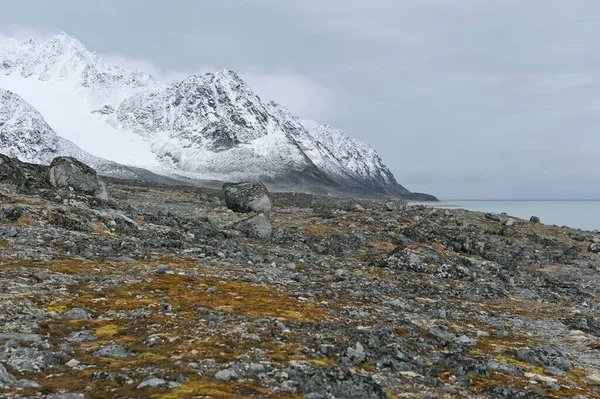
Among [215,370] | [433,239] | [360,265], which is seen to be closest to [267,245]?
[360,265]

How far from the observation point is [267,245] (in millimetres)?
30422

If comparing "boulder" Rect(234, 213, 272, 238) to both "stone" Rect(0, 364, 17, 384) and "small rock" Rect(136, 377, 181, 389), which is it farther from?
"stone" Rect(0, 364, 17, 384)

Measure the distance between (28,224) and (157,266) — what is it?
886 cm

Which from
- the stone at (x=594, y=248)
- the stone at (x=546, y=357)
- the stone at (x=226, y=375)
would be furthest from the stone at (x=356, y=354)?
the stone at (x=594, y=248)

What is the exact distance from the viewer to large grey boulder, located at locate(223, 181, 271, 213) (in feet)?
151

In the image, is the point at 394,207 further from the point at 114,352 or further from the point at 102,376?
the point at 102,376

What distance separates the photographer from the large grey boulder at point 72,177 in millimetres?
37500

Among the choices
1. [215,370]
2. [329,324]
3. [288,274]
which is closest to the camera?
[215,370]

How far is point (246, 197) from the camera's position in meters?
46.2

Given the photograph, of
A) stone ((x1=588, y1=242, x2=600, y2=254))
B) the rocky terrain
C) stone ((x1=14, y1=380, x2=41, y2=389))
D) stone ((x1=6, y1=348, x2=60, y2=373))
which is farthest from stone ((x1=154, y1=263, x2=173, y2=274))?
stone ((x1=588, y1=242, x2=600, y2=254))

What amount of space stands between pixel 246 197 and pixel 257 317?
33398mm

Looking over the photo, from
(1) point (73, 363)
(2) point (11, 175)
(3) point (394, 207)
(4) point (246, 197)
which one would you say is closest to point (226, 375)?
(1) point (73, 363)

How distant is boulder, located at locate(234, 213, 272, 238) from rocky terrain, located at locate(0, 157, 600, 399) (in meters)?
1.76

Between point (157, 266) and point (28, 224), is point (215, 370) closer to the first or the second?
point (157, 266)
